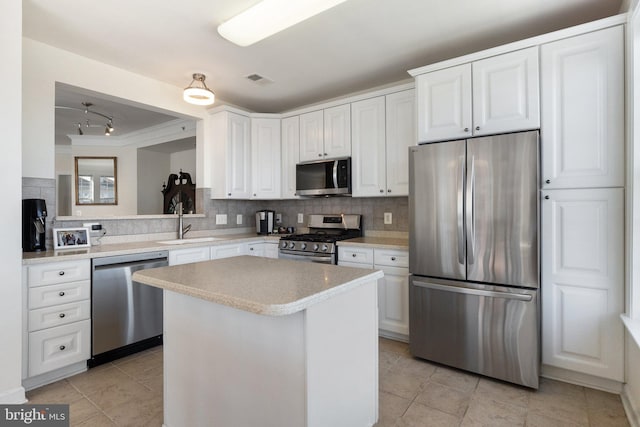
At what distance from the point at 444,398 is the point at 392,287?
997 millimetres

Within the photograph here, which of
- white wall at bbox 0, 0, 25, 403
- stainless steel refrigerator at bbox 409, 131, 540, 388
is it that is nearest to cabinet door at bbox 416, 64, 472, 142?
stainless steel refrigerator at bbox 409, 131, 540, 388

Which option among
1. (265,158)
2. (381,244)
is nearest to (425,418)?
(381,244)

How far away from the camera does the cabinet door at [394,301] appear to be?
9.32 feet

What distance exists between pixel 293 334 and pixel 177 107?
3120mm

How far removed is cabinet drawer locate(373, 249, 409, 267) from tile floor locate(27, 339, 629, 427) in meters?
0.81

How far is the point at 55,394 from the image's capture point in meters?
2.12

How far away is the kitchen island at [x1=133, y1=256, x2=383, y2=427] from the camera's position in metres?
1.24

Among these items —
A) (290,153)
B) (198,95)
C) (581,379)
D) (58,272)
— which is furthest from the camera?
(290,153)

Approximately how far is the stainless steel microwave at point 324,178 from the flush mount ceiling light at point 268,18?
1.53 metres

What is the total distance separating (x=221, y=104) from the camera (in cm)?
395

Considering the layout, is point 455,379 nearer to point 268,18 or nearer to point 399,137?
point 399,137

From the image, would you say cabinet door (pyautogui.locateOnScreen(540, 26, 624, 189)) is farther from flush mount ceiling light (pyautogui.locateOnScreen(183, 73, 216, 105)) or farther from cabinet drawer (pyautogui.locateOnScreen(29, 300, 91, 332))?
cabinet drawer (pyautogui.locateOnScreen(29, 300, 91, 332))

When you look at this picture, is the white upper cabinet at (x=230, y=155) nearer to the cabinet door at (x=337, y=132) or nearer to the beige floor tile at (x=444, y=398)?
the cabinet door at (x=337, y=132)

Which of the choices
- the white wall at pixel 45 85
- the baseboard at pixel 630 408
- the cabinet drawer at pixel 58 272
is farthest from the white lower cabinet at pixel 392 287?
the white wall at pixel 45 85
